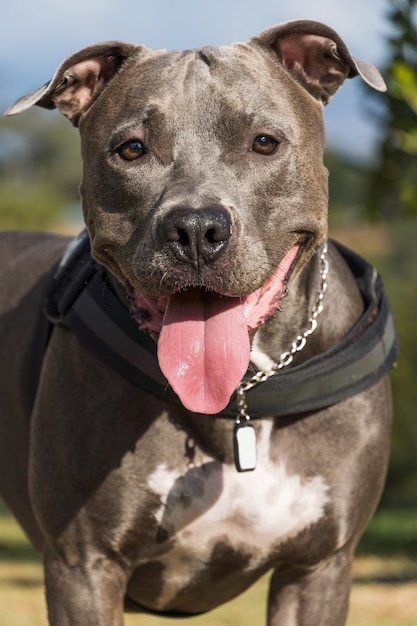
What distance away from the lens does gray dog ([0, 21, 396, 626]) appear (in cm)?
365

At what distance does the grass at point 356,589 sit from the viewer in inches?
270

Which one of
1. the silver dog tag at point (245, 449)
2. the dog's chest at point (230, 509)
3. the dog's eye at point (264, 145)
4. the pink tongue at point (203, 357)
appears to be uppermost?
the dog's eye at point (264, 145)

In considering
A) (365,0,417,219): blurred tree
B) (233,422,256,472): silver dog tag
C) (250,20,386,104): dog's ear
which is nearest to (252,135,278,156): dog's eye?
(250,20,386,104): dog's ear

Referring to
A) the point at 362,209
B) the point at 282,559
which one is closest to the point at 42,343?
the point at 282,559

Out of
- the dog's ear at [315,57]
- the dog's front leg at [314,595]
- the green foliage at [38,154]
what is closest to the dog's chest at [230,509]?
the dog's front leg at [314,595]

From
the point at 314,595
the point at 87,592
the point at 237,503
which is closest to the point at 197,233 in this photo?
the point at 237,503

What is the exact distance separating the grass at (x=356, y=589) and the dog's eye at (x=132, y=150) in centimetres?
369

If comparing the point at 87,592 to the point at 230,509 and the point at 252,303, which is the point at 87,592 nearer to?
the point at 230,509

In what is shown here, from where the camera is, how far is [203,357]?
361cm

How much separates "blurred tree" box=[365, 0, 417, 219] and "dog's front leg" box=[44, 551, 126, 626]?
3874mm

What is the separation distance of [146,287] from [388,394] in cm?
125

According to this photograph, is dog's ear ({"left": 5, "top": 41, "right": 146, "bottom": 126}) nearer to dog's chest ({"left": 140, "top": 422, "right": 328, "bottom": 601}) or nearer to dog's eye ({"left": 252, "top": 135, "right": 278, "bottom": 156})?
dog's eye ({"left": 252, "top": 135, "right": 278, "bottom": 156})

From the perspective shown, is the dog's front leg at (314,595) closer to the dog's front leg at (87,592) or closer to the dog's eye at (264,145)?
the dog's front leg at (87,592)

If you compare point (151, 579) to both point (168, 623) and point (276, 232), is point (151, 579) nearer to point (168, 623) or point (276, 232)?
point (276, 232)
